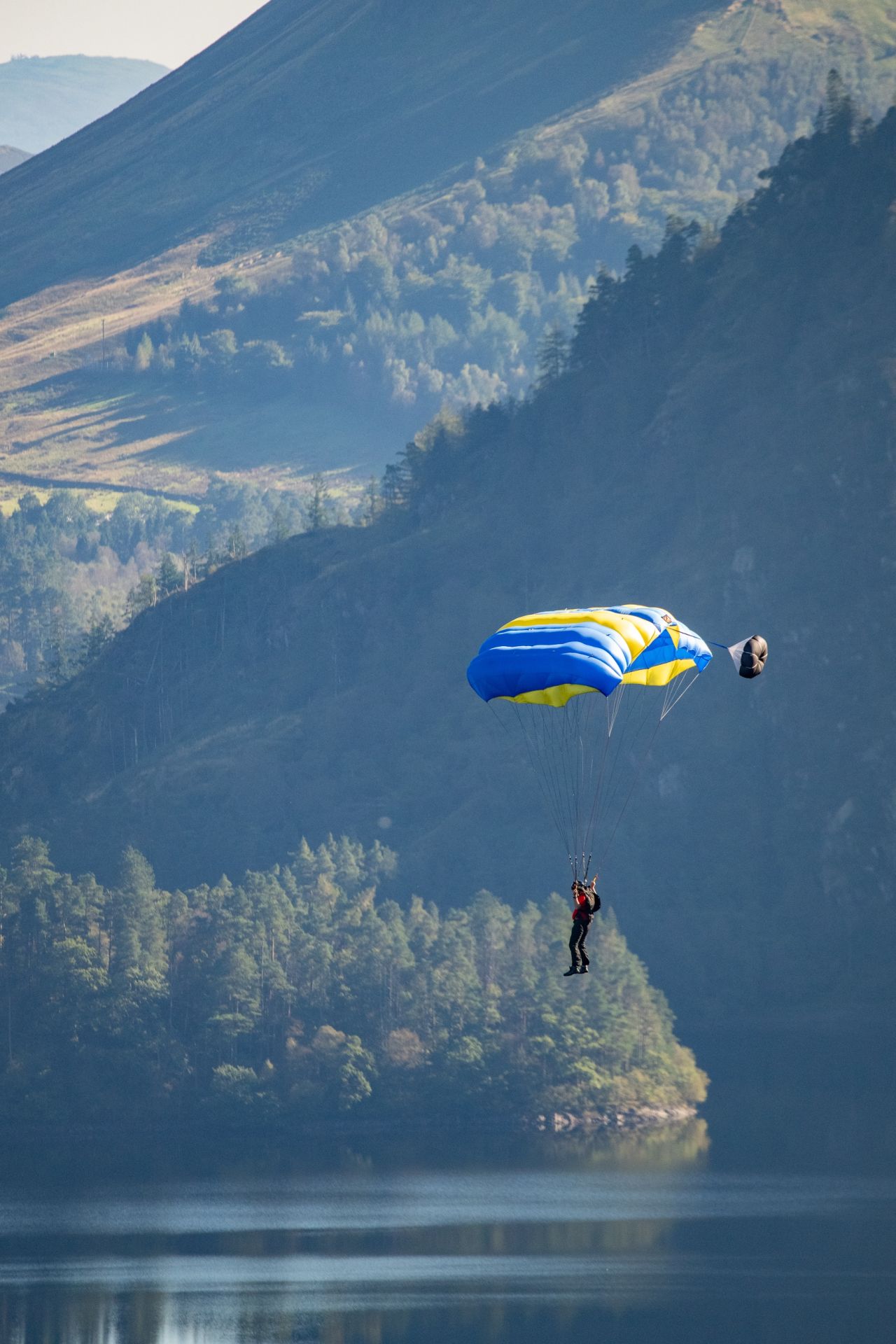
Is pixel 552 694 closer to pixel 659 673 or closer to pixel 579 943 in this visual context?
pixel 659 673

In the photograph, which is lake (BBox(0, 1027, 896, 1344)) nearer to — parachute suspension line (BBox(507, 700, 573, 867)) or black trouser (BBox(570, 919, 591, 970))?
parachute suspension line (BBox(507, 700, 573, 867))

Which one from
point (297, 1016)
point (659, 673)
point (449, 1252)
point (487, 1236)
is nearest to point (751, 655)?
point (659, 673)

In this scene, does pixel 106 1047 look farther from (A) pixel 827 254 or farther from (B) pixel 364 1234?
(A) pixel 827 254

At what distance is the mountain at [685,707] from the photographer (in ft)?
→ 538

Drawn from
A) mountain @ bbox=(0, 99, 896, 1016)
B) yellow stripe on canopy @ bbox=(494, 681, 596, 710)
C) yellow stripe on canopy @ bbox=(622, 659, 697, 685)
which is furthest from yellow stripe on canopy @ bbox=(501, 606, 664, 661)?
mountain @ bbox=(0, 99, 896, 1016)

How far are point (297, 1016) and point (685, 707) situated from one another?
44531 mm

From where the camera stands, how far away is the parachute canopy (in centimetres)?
5394

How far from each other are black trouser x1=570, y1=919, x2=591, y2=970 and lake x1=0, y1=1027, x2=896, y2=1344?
128 feet

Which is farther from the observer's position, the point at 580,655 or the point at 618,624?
the point at 618,624

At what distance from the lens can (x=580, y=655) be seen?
54094 millimetres

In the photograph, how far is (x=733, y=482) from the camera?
187125mm

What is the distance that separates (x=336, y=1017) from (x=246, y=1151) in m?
12.9

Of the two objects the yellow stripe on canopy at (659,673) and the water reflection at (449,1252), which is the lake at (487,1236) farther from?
the yellow stripe on canopy at (659,673)

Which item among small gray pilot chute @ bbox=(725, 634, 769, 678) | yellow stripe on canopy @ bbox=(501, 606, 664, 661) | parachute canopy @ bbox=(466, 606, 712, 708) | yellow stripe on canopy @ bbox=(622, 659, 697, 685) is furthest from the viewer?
yellow stripe on canopy @ bbox=(622, 659, 697, 685)
